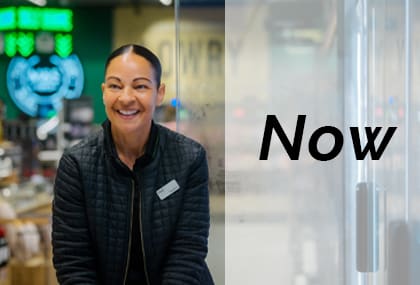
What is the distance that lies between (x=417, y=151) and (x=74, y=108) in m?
3.86

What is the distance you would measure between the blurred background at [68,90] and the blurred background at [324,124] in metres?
0.07

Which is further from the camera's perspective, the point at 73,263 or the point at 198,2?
the point at 198,2

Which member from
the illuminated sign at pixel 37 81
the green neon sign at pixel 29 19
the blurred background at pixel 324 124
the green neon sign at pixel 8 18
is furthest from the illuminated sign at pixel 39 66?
the blurred background at pixel 324 124

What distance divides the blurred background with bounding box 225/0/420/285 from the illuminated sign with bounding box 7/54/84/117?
512cm

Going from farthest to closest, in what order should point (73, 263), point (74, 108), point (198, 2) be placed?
point (74, 108) < point (198, 2) < point (73, 263)

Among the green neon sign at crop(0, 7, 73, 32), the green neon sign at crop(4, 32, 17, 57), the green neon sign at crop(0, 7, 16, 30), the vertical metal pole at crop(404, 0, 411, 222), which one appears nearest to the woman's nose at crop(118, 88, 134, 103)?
the vertical metal pole at crop(404, 0, 411, 222)

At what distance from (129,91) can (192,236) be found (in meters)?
0.45

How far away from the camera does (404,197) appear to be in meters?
2.10

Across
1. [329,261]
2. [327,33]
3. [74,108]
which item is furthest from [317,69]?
[74,108]

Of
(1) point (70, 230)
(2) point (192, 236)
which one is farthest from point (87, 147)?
(2) point (192, 236)

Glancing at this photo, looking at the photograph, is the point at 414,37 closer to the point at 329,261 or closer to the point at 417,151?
the point at 417,151

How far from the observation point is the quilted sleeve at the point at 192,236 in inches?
70.7

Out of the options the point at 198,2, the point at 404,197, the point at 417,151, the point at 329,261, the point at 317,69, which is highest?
the point at 198,2

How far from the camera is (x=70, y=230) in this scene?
5.82 feet
